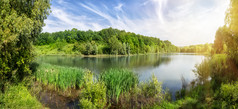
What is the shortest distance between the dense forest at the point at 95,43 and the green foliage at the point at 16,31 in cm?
7188

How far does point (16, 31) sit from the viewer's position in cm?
756

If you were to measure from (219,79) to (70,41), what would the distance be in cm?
13005

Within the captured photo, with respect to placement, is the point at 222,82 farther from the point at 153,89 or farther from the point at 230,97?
the point at 153,89

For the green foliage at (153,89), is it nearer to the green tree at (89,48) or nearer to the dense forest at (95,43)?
the dense forest at (95,43)

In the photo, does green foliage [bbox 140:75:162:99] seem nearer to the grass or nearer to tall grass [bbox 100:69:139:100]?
the grass

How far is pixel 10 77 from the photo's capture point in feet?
29.9

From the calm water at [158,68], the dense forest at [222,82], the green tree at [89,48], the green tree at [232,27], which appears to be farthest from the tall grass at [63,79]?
the green tree at [89,48]

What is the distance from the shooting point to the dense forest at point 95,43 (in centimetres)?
8655

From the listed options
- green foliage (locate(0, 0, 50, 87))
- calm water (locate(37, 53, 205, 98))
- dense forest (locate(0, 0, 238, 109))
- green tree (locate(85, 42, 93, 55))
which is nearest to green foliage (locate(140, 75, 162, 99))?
dense forest (locate(0, 0, 238, 109))

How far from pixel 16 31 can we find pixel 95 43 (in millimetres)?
90900

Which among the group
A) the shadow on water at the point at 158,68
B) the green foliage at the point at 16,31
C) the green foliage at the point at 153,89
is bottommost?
the shadow on water at the point at 158,68

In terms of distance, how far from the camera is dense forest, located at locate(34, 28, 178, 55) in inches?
3407

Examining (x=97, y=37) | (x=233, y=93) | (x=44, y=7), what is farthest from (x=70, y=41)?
(x=233, y=93)

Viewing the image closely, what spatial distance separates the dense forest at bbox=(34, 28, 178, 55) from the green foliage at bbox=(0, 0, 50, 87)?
71877 mm
